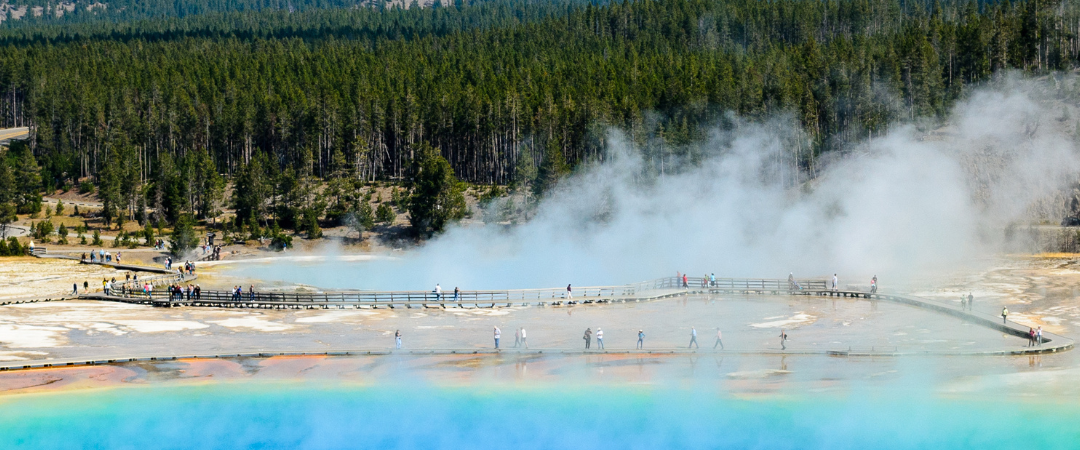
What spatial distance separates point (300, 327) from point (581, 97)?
208 feet

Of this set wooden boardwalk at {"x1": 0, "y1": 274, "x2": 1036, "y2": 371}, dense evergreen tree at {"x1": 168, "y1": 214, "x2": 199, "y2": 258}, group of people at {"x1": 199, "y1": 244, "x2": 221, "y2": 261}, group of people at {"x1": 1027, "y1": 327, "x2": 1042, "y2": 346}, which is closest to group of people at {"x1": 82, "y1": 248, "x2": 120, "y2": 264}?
dense evergreen tree at {"x1": 168, "y1": 214, "x2": 199, "y2": 258}

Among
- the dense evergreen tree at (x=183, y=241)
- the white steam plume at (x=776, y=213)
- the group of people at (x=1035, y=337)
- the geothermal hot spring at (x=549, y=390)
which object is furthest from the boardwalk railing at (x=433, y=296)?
the dense evergreen tree at (x=183, y=241)

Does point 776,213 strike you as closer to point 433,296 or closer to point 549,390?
point 433,296

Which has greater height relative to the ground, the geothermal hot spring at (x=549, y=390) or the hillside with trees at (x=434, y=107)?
the hillside with trees at (x=434, y=107)

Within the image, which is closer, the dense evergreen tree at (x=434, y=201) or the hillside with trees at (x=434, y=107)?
the dense evergreen tree at (x=434, y=201)

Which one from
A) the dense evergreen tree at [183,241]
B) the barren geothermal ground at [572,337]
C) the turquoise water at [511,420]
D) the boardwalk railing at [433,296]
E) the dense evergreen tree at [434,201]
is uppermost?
the dense evergreen tree at [434,201]

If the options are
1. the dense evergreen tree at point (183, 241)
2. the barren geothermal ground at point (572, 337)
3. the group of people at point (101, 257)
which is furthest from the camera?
the dense evergreen tree at point (183, 241)

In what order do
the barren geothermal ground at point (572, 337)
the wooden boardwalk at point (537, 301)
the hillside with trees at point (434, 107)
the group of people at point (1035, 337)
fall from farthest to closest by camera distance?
the hillside with trees at point (434, 107) → the group of people at point (1035, 337) → the wooden boardwalk at point (537, 301) → the barren geothermal ground at point (572, 337)

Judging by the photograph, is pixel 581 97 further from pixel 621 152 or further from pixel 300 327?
pixel 300 327

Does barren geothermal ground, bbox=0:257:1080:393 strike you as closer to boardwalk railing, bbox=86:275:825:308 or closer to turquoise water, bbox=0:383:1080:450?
boardwalk railing, bbox=86:275:825:308

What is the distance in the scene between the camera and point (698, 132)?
97.9 m

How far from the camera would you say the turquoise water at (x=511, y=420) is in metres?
33.8

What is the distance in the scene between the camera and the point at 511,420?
117 feet

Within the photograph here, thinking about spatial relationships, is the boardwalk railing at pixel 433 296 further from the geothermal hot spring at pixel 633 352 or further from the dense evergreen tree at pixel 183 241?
the dense evergreen tree at pixel 183 241
